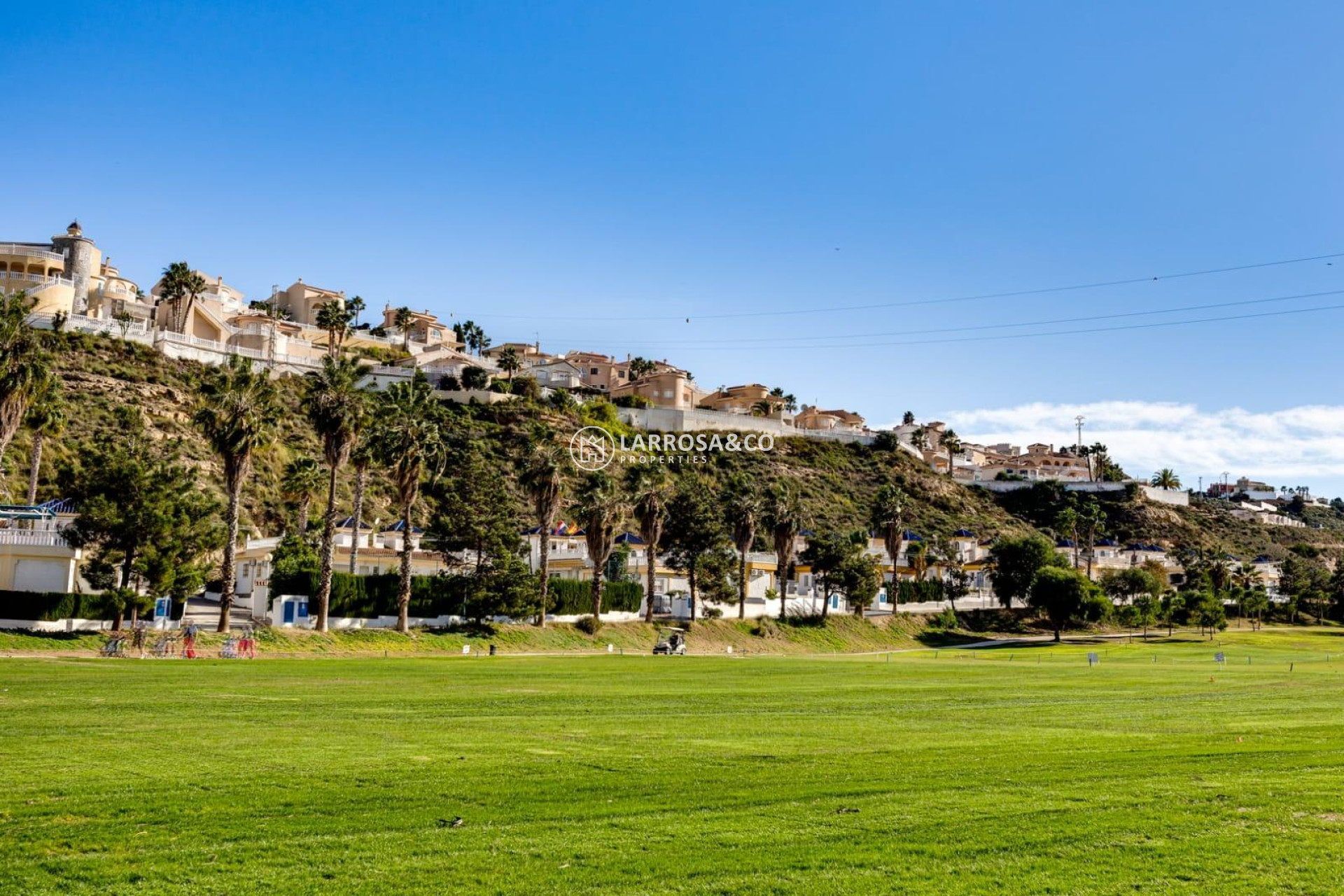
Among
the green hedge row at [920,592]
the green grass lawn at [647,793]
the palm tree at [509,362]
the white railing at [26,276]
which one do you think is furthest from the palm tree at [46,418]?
the palm tree at [509,362]

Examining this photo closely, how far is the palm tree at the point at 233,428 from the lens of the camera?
50656 mm

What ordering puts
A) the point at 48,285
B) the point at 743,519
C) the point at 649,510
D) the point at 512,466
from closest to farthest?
the point at 649,510, the point at 743,519, the point at 48,285, the point at 512,466

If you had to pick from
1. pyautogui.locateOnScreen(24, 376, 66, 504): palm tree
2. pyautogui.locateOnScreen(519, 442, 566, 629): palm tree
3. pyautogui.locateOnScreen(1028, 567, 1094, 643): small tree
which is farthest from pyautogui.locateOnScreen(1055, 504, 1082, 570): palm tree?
pyautogui.locateOnScreen(24, 376, 66, 504): palm tree

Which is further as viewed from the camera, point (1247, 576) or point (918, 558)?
point (1247, 576)

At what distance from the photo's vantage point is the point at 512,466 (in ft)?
379

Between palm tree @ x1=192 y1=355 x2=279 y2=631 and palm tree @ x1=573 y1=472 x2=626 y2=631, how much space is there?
23435 mm

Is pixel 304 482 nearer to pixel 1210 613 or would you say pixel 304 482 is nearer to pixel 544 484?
pixel 544 484

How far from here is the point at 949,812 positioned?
15.3 m

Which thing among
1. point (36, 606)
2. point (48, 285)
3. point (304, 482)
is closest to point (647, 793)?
point (36, 606)

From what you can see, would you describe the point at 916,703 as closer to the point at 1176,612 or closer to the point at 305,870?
the point at 305,870

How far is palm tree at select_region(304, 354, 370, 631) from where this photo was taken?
56.2m

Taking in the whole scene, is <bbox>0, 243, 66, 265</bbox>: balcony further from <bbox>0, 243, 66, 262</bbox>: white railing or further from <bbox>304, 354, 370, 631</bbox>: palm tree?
<bbox>304, 354, 370, 631</bbox>: palm tree
